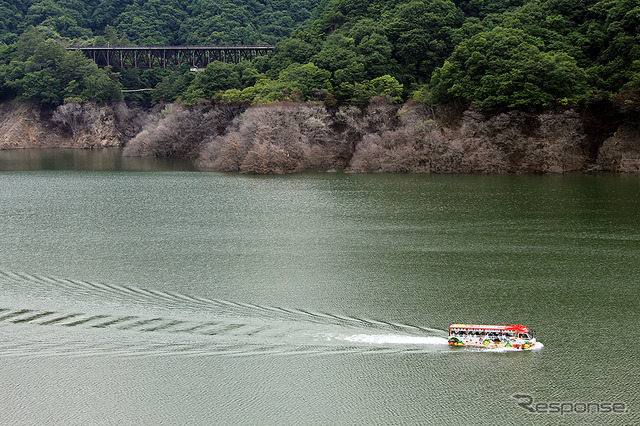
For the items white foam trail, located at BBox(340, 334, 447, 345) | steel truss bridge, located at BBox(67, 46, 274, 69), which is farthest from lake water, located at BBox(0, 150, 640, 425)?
steel truss bridge, located at BBox(67, 46, 274, 69)

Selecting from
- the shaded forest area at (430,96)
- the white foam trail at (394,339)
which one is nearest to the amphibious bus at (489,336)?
the white foam trail at (394,339)

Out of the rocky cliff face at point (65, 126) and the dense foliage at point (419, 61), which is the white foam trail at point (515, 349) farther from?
the rocky cliff face at point (65, 126)

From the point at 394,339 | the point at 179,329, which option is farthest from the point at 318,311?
the point at 179,329

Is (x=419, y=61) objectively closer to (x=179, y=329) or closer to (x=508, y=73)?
(x=508, y=73)

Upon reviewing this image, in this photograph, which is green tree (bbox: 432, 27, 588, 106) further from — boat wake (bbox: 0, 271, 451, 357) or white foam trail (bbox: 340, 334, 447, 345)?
boat wake (bbox: 0, 271, 451, 357)

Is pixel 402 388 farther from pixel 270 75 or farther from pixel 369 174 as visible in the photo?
pixel 270 75

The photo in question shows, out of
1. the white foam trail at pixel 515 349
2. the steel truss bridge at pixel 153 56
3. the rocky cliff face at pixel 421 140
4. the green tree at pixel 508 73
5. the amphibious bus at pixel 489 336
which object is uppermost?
the steel truss bridge at pixel 153 56
